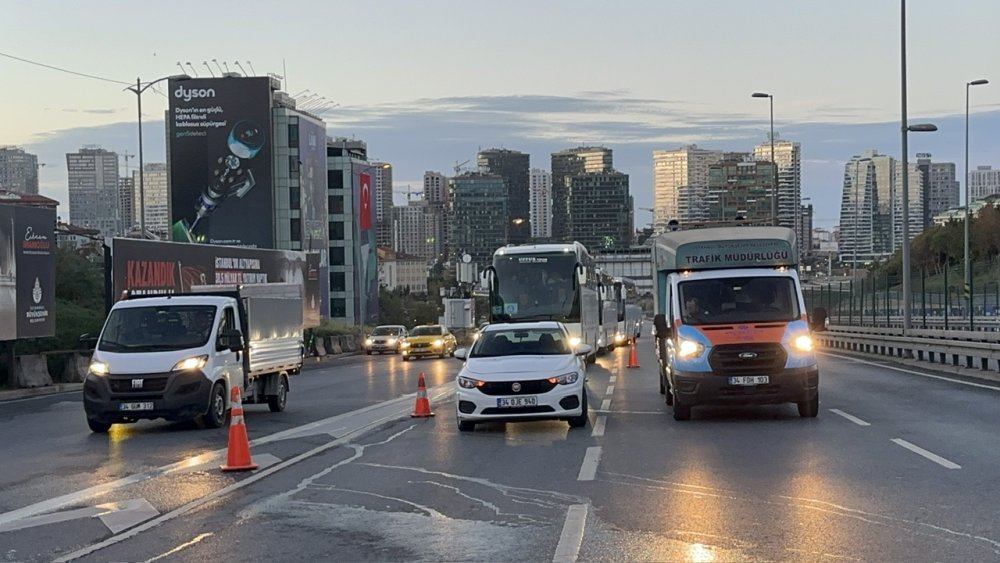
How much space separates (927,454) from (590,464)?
3.73 metres

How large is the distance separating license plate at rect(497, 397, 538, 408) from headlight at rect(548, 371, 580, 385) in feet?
1.19

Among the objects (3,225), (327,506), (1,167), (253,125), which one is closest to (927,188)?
(253,125)

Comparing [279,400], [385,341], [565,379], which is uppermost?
[565,379]

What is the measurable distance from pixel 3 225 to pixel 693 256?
19299mm

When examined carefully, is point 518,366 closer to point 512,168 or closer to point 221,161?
point 221,161

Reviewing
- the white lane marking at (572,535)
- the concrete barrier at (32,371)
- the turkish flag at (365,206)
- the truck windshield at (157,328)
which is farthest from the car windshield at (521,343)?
the turkish flag at (365,206)

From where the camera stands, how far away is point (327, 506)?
421 inches

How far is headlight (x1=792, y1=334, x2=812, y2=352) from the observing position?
679 inches

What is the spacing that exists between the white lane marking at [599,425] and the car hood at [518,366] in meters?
0.91

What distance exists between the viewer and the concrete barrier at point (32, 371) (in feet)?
106

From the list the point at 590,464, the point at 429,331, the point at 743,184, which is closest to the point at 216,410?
the point at 590,464

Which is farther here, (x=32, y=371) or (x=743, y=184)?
(x=743, y=184)

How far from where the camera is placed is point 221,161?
106 meters

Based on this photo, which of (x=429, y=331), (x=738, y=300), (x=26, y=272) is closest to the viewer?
(x=738, y=300)
